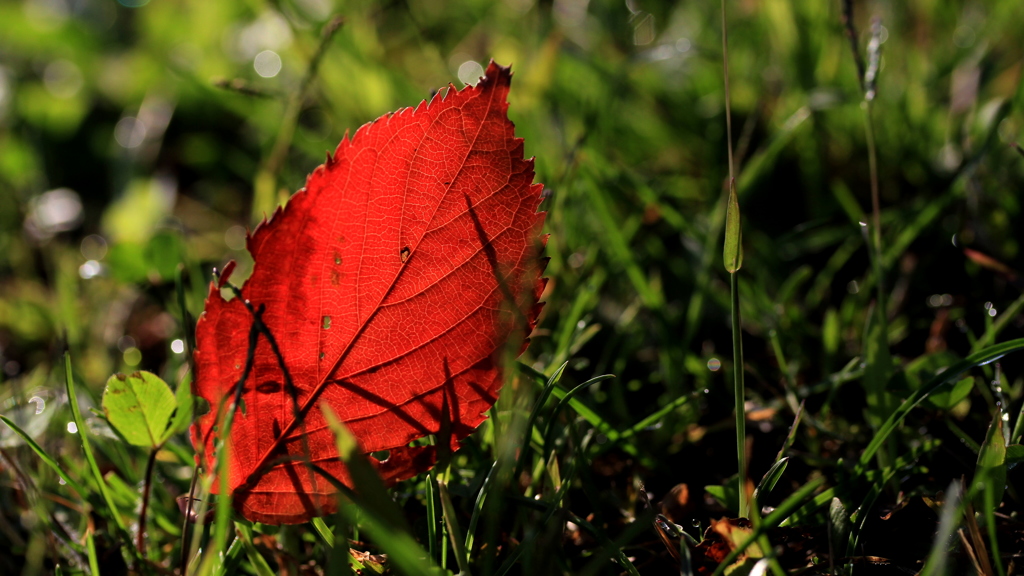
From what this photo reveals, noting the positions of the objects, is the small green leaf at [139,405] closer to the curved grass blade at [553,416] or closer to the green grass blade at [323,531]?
the green grass blade at [323,531]

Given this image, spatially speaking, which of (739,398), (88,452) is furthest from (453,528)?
(88,452)

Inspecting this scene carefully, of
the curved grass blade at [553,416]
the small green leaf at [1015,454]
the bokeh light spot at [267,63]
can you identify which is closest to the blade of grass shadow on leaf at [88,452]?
the curved grass blade at [553,416]

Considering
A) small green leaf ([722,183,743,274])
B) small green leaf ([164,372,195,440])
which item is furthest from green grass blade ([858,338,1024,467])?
small green leaf ([164,372,195,440])

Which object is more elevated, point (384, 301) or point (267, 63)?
point (267, 63)

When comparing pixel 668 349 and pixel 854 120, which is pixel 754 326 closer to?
pixel 668 349

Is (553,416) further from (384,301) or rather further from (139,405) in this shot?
(139,405)

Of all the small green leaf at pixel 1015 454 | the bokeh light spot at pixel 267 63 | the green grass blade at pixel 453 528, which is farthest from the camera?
the bokeh light spot at pixel 267 63

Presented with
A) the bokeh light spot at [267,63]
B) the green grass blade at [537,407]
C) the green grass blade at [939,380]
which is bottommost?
the green grass blade at [939,380]
